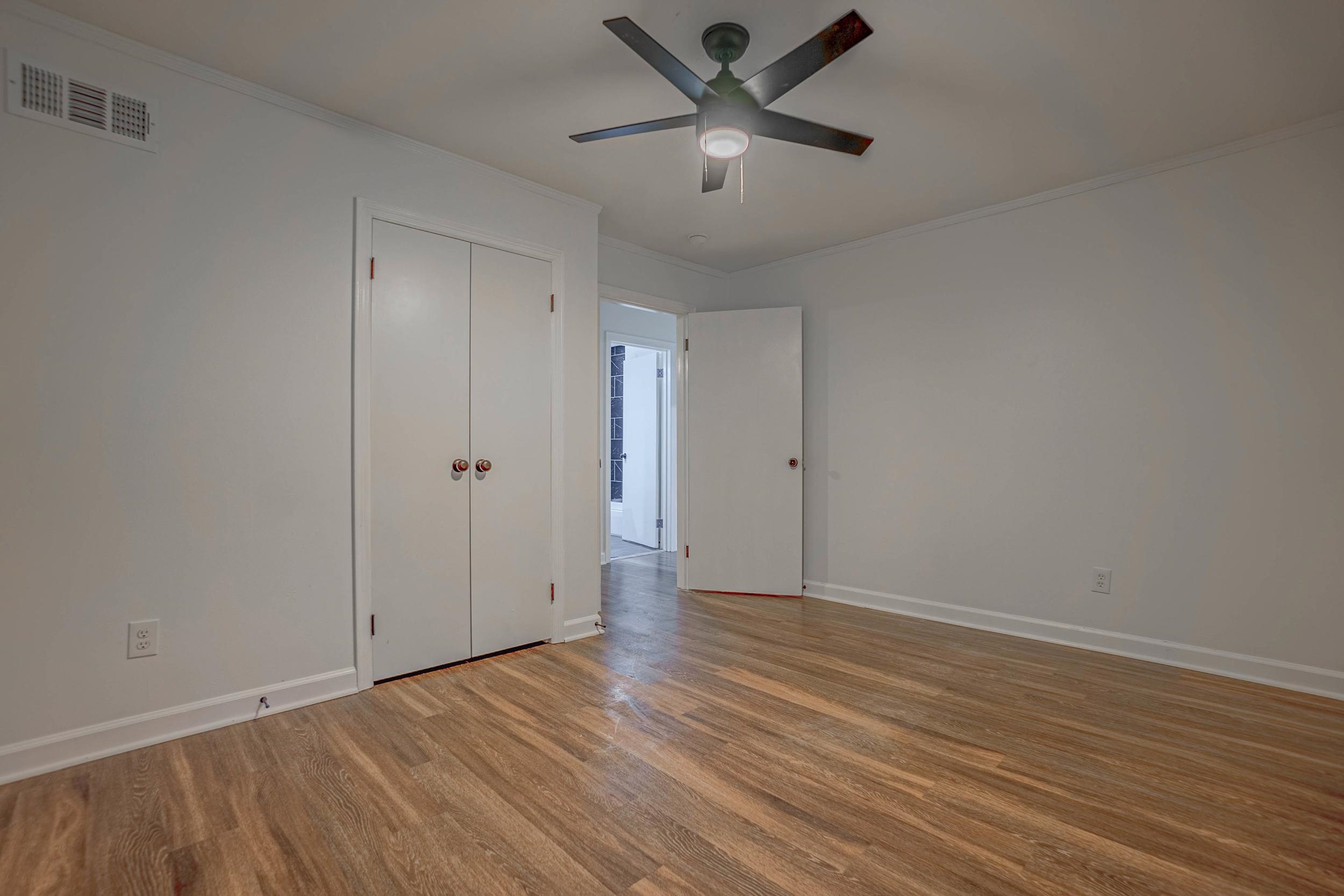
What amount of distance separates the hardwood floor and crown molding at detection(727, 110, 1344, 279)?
244 centimetres

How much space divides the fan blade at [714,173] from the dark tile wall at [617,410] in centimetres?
400

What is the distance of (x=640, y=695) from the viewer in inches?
103

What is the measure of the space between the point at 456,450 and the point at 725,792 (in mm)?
1932

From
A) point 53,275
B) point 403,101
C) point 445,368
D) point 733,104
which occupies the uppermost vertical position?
point 403,101

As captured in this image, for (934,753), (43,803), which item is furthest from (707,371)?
(43,803)

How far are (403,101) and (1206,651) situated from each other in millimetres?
4361

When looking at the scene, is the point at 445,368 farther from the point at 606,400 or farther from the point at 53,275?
the point at 606,400

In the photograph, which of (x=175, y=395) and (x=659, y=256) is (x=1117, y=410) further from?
(x=175, y=395)

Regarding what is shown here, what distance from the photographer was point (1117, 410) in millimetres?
3197

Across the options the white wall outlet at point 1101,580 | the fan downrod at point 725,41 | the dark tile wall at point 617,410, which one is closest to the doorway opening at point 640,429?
the dark tile wall at point 617,410

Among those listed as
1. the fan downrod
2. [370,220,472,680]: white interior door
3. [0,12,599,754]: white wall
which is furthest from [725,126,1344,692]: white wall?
[0,12,599,754]: white wall

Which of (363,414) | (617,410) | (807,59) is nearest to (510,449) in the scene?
(363,414)

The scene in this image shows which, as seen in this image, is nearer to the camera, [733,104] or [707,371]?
[733,104]

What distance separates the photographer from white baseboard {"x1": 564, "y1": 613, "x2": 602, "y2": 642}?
339 centimetres
